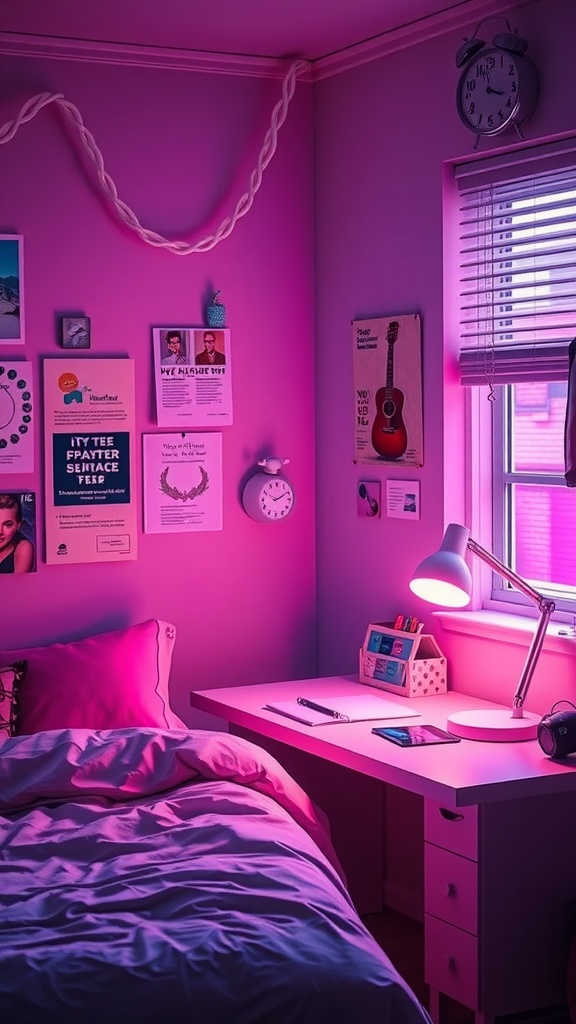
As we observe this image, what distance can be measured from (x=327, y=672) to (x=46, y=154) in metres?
1.90

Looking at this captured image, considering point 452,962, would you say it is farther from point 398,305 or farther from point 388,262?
point 388,262

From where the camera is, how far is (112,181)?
13.0 ft

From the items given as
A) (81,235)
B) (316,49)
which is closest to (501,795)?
(81,235)

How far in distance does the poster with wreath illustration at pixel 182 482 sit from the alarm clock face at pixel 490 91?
4.23 ft

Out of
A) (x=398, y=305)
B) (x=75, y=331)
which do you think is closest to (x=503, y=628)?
(x=398, y=305)

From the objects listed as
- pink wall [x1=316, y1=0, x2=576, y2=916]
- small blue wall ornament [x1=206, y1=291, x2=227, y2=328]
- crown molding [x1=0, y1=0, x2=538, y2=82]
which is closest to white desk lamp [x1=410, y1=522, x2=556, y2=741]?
pink wall [x1=316, y1=0, x2=576, y2=916]

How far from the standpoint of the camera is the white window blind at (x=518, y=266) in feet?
11.2

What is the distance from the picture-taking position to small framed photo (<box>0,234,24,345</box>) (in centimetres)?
387

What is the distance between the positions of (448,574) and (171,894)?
1127 millimetres

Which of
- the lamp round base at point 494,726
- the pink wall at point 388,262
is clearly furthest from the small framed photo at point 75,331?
the lamp round base at point 494,726

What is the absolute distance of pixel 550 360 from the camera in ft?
11.3

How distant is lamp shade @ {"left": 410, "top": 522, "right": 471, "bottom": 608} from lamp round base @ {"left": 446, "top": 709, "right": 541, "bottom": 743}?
30 cm

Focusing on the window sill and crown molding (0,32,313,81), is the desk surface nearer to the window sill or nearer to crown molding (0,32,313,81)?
the window sill

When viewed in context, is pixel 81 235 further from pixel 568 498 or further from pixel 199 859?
pixel 199 859
